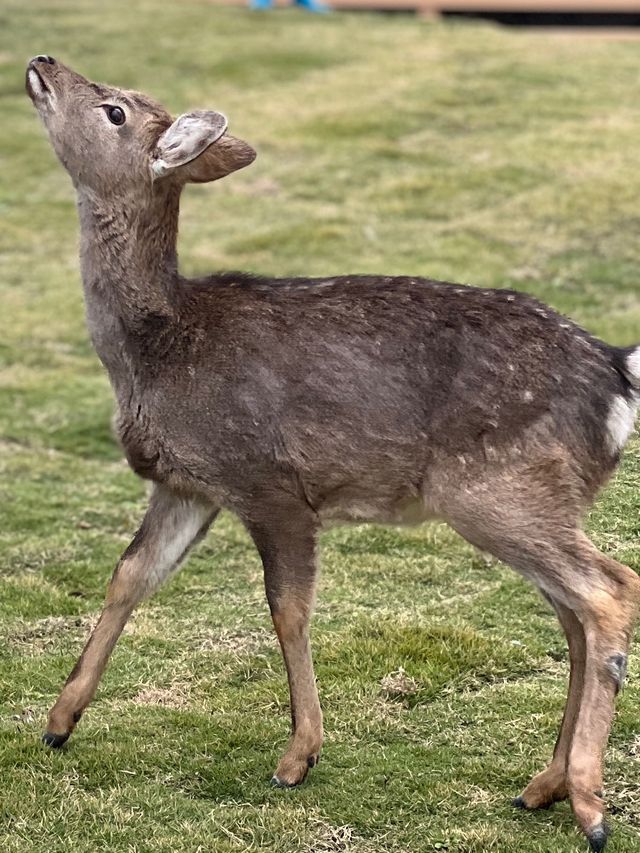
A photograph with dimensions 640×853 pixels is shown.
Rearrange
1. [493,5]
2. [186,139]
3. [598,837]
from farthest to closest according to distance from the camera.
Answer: [493,5] → [186,139] → [598,837]

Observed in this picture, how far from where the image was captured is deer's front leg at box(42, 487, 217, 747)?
5855 mm

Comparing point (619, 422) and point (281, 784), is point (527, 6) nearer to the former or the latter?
point (619, 422)

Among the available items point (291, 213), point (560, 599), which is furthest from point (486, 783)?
point (291, 213)

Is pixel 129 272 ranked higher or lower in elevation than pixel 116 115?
lower

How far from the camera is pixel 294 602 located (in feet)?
18.0

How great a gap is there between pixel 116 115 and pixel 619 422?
2326 mm

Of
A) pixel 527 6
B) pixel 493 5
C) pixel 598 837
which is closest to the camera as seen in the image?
pixel 598 837

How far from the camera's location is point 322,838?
5133 mm

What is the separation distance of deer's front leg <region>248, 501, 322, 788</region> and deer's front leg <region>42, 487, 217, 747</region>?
1.62 feet

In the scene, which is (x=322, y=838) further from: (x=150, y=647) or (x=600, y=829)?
(x=150, y=647)

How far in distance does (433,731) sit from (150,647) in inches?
59.3

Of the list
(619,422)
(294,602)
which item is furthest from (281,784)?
(619,422)

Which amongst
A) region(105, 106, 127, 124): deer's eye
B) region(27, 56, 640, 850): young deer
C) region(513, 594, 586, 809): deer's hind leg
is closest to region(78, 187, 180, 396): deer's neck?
region(27, 56, 640, 850): young deer

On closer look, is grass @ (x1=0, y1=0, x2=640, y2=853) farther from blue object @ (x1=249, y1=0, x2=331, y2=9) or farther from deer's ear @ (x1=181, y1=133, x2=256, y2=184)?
blue object @ (x1=249, y1=0, x2=331, y2=9)
